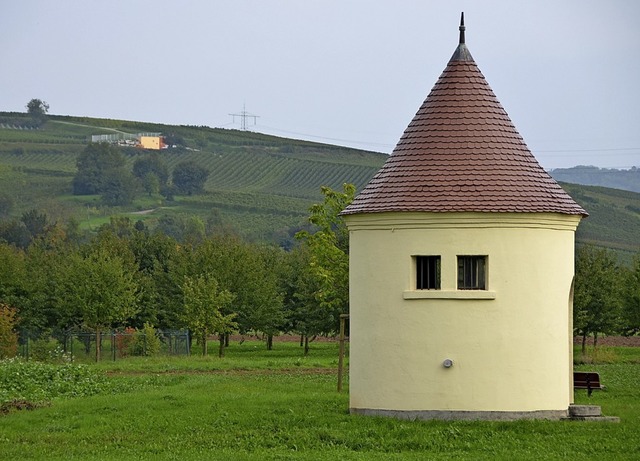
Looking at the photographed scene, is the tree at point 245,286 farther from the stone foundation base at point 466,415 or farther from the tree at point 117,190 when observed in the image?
the tree at point 117,190

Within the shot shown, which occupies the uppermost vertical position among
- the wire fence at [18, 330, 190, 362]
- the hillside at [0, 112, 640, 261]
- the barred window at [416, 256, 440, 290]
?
the hillside at [0, 112, 640, 261]

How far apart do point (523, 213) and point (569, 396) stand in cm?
385

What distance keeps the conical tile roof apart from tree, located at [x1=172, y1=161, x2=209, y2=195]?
160285mm

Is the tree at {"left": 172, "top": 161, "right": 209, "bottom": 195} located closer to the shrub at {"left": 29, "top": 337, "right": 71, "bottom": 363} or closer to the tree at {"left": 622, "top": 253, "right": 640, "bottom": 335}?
the tree at {"left": 622, "top": 253, "right": 640, "bottom": 335}

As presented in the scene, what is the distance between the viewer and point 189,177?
7234 inches

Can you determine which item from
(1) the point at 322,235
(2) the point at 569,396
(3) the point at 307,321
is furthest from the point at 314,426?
(3) the point at 307,321

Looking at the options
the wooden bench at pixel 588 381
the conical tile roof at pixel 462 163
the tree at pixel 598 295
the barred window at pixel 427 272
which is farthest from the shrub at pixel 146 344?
the barred window at pixel 427 272

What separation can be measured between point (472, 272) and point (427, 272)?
82 cm

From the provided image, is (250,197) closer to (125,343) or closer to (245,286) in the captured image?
(245,286)

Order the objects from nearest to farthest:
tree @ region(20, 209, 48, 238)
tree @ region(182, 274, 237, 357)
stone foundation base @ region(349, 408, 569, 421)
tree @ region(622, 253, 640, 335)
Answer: stone foundation base @ region(349, 408, 569, 421) < tree @ region(182, 274, 237, 357) < tree @ region(622, 253, 640, 335) < tree @ region(20, 209, 48, 238)

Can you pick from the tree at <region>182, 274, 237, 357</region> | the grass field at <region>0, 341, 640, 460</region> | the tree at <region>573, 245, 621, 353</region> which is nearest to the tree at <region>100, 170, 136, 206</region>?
the tree at <region>182, 274, 237, 357</region>

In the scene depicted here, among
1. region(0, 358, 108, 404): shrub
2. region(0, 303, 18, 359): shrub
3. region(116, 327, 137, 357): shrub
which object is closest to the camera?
region(0, 358, 108, 404): shrub

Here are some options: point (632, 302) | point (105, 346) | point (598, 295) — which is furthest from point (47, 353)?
point (632, 302)

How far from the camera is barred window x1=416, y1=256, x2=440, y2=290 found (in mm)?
22391
